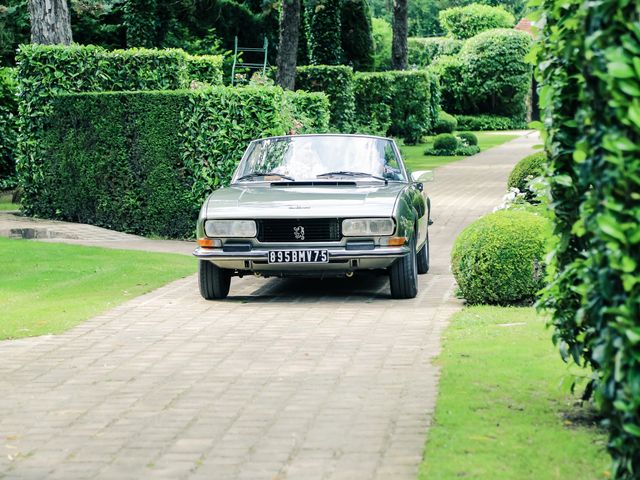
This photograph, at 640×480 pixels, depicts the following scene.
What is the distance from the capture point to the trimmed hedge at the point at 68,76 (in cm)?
1869

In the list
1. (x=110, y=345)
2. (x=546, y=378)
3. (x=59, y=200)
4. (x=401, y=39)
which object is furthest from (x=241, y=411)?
(x=401, y=39)

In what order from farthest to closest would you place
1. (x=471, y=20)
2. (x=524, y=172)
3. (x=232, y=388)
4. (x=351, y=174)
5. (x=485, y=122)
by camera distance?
(x=471, y=20) < (x=485, y=122) < (x=524, y=172) < (x=351, y=174) < (x=232, y=388)

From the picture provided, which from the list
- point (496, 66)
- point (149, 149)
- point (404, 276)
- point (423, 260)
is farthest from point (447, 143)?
point (404, 276)

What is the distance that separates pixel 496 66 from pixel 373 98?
51.0 ft

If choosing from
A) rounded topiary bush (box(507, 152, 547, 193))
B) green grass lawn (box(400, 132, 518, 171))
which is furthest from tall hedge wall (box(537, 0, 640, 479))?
green grass lawn (box(400, 132, 518, 171))

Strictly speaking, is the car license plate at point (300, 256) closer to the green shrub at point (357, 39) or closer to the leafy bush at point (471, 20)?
the green shrub at point (357, 39)

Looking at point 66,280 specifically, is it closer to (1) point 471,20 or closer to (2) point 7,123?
(2) point 7,123

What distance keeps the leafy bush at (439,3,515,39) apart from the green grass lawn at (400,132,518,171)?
1856 centimetres

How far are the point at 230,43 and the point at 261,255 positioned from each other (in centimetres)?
3377

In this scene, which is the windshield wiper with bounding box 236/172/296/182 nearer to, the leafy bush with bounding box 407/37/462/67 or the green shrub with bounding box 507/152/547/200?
the green shrub with bounding box 507/152/547/200

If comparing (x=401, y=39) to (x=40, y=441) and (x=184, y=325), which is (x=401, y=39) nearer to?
(x=184, y=325)

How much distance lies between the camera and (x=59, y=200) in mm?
18609

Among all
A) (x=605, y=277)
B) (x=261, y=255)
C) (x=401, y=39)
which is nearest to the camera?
(x=605, y=277)

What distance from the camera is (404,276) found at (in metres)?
11.4
